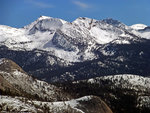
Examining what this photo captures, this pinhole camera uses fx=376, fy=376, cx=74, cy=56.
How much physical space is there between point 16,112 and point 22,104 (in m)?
17.8

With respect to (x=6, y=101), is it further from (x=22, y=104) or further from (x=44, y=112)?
(x=44, y=112)

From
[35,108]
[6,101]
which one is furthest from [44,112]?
[6,101]

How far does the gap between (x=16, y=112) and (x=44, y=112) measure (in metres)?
23.2

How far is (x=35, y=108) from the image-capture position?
199 meters

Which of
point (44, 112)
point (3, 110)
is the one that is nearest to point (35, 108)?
point (44, 112)

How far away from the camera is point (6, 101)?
195750 mm

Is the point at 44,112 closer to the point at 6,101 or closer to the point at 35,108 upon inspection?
the point at 35,108

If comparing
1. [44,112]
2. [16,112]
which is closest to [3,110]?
[16,112]

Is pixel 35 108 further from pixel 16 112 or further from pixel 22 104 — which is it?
pixel 16 112

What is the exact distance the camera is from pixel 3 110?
18462 centimetres

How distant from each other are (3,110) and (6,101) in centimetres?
1156

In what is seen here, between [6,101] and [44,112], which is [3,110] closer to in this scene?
[6,101]

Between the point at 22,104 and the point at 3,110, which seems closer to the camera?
the point at 3,110

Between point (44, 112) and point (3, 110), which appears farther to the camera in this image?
point (44, 112)
